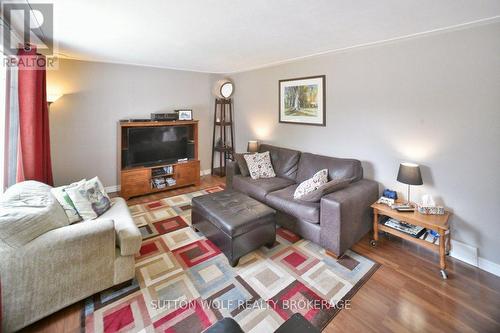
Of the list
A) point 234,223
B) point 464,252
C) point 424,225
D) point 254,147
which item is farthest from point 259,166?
point 464,252

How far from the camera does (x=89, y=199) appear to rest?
2.36 meters

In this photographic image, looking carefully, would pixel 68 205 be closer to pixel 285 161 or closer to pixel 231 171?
pixel 231 171

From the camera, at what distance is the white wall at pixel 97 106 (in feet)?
12.1

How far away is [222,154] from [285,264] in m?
3.60

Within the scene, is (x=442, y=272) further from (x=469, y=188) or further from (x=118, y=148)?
(x=118, y=148)

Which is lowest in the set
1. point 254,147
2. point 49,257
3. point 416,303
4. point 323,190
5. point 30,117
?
point 416,303

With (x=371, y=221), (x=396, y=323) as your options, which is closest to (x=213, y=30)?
(x=371, y=221)

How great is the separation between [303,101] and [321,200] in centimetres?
191

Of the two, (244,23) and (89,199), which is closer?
(244,23)

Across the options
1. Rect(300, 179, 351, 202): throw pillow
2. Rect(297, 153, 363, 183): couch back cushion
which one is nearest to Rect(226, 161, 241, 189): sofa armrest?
Rect(297, 153, 363, 183): couch back cushion

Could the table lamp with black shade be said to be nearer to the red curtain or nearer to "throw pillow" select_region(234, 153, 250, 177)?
"throw pillow" select_region(234, 153, 250, 177)

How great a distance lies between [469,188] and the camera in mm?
2373

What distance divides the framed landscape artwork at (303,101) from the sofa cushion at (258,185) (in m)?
1.05

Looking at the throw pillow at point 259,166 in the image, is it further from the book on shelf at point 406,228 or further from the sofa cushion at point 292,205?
the book on shelf at point 406,228
